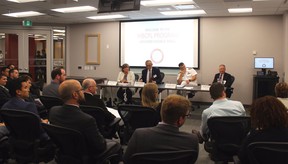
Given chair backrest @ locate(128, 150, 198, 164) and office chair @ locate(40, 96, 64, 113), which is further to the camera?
office chair @ locate(40, 96, 64, 113)

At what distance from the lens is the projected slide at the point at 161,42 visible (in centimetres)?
876

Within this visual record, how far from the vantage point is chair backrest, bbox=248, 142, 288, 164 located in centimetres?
178

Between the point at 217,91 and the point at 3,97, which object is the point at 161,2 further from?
the point at 3,97

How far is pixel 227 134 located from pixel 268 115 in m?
0.97

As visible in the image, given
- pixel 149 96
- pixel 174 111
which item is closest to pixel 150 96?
pixel 149 96

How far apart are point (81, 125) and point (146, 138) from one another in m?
0.72

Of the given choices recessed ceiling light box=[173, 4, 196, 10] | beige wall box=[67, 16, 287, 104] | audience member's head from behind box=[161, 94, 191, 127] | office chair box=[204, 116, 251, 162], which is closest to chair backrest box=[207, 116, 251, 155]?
office chair box=[204, 116, 251, 162]

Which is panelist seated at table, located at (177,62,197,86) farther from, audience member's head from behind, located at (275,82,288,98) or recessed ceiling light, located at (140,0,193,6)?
audience member's head from behind, located at (275,82,288,98)

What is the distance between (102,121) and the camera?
3420mm

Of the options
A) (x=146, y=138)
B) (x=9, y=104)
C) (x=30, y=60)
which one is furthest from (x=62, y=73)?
(x=30, y=60)

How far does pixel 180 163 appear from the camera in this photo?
5.35 ft

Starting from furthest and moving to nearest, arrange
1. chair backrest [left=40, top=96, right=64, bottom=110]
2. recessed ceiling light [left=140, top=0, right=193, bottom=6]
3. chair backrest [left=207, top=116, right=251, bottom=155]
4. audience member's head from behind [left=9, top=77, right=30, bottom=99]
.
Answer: recessed ceiling light [left=140, top=0, right=193, bottom=6] < chair backrest [left=40, top=96, right=64, bottom=110] < audience member's head from behind [left=9, top=77, right=30, bottom=99] < chair backrest [left=207, top=116, right=251, bottom=155]

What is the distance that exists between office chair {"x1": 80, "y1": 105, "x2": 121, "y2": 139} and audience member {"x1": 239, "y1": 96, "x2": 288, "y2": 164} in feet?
5.92

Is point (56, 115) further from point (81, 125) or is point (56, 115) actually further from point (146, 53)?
point (146, 53)
